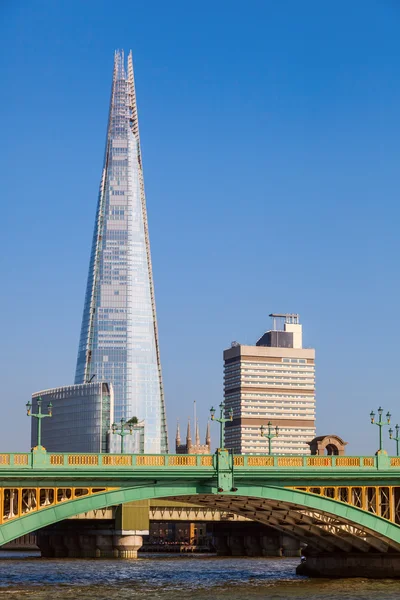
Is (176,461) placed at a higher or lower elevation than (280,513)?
higher

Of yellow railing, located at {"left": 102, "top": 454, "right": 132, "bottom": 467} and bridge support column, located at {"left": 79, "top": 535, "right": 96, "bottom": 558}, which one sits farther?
bridge support column, located at {"left": 79, "top": 535, "right": 96, "bottom": 558}

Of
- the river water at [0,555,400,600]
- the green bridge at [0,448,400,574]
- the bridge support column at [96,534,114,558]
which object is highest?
the green bridge at [0,448,400,574]

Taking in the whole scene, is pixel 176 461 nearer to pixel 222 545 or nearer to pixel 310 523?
pixel 310 523

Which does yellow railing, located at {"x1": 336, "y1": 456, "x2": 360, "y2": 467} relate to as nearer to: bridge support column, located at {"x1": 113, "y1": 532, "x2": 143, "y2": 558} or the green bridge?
the green bridge

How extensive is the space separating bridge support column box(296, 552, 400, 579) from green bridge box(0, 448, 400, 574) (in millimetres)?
181

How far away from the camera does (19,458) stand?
80812mm

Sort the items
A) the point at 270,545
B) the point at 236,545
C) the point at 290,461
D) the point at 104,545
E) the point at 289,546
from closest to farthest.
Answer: the point at 290,461 < the point at 104,545 < the point at 289,546 < the point at 270,545 < the point at 236,545

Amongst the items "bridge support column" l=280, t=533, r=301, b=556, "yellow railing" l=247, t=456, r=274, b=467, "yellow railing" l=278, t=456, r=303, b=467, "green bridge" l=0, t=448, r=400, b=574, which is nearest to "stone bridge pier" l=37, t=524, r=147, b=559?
"bridge support column" l=280, t=533, r=301, b=556

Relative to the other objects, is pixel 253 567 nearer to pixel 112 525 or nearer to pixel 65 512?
pixel 112 525

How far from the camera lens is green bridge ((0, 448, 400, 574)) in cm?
8088

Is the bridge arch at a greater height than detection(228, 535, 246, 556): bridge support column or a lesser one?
greater

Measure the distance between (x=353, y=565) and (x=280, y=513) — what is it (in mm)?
7917

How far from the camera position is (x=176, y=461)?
85.3 m

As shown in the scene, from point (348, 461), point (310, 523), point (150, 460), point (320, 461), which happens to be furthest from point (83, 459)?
point (310, 523)
